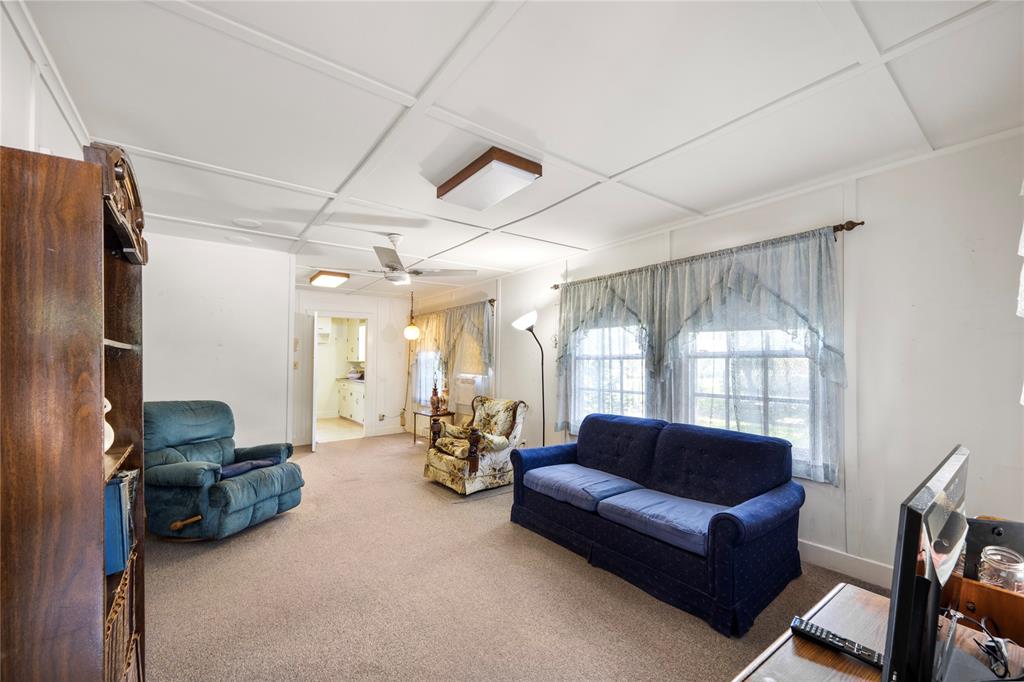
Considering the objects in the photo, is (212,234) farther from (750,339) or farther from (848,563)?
(848,563)

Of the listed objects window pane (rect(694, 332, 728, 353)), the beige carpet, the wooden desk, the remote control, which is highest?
window pane (rect(694, 332, 728, 353))

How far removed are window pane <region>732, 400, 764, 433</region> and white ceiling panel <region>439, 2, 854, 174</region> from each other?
1871 millimetres

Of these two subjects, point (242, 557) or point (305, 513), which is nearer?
point (242, 557)

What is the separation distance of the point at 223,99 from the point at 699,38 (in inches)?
77.3

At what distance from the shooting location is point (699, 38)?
1.52 meters

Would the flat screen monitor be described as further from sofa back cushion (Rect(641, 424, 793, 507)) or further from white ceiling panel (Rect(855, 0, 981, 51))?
sofa back cushion (Rect(641, 424, 793, 507))

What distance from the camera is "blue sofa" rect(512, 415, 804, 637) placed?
85.4 inches

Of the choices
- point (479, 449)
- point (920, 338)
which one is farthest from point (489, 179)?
point (479, 449)

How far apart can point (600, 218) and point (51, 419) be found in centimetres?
325

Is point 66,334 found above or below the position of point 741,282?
below

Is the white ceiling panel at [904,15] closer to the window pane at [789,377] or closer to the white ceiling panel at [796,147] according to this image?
the white ceiling panel at [796,147]

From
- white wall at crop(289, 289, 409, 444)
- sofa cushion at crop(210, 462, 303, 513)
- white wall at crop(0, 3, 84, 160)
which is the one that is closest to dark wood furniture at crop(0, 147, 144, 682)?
white wall at crop(0, 3, 84, 160)

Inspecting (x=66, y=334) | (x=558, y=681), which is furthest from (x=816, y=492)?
(x=66, y=334)

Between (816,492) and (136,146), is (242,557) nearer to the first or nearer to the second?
(136,146)
